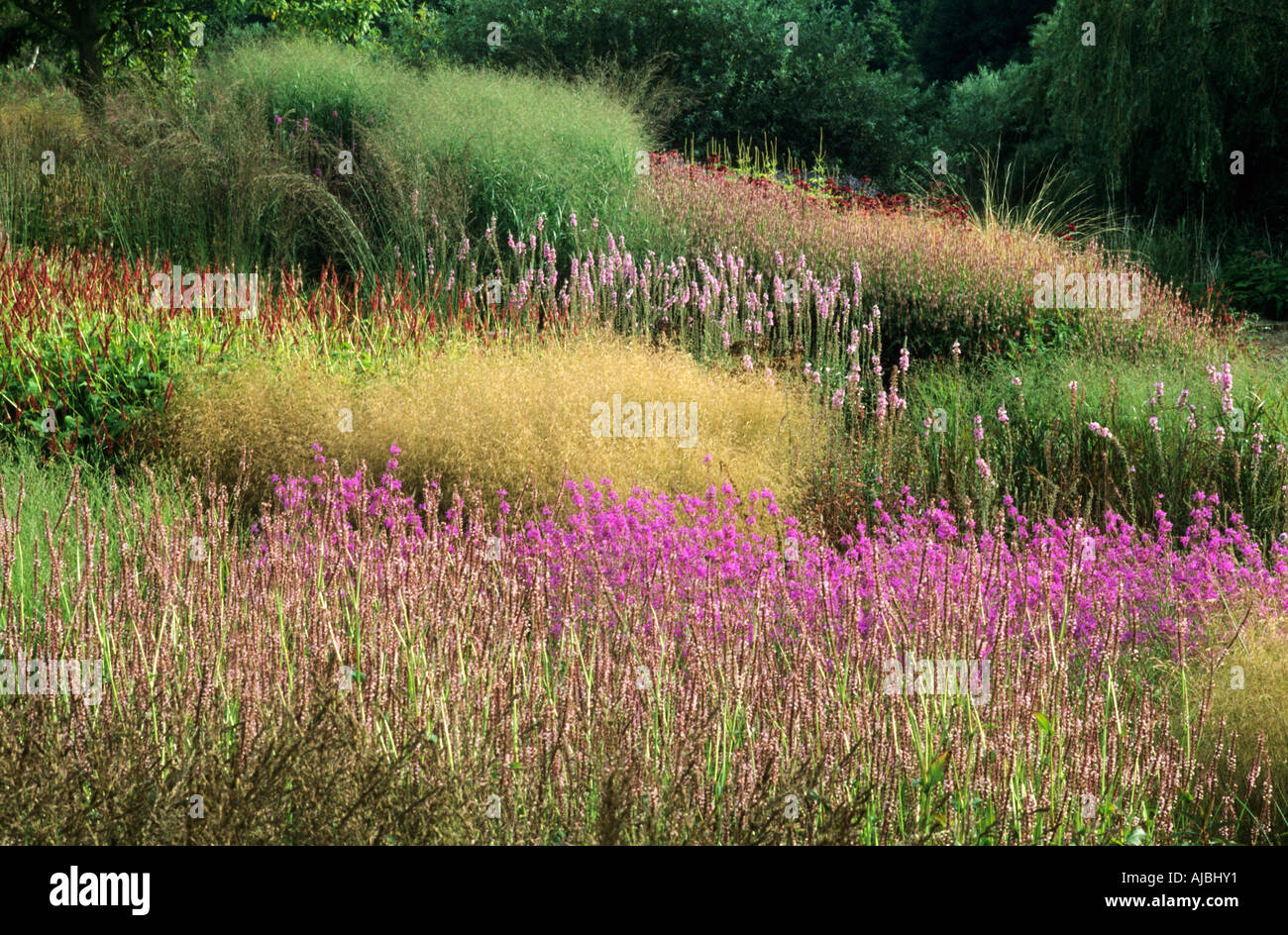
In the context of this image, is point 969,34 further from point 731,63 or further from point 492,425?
point 492,425

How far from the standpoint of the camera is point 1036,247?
33.4ft

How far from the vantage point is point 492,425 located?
5.38m

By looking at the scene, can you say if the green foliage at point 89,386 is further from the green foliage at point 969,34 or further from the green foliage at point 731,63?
the green foliage at point 969,34

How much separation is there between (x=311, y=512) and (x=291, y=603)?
1432 mm

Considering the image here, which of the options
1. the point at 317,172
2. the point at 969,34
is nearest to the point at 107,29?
the point at 317,172

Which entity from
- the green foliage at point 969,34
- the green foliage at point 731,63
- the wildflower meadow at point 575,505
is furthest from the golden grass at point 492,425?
the green foliage at point 969,34

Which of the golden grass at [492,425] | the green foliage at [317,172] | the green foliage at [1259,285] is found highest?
the green foliage at [317,172]

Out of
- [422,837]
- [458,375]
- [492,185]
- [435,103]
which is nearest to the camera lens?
[422,837]

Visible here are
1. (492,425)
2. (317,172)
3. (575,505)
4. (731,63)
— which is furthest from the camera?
(731,63)

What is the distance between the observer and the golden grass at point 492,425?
5.30 metres

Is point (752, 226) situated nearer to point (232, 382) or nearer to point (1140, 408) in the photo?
point (1140, 408)

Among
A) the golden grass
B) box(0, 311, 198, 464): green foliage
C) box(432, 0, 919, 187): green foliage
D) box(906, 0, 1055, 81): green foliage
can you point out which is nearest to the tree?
box(432, 0, 919, 187): green foliage

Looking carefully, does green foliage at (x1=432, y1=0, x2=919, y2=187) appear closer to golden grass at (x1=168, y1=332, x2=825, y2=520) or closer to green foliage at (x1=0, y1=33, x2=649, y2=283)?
green foliage at (x1=0, y1=33, x2=649, y2=283)

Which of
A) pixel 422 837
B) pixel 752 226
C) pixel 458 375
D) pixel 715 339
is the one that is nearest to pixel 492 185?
pixel 752 226
